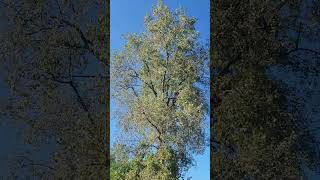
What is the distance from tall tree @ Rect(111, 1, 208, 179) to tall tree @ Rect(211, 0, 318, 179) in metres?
2.14

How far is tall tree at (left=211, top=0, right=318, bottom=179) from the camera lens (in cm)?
375

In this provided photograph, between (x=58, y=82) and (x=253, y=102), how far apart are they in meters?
1.45

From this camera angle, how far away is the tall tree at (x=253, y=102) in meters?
3.75

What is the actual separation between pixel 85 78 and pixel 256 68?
1281 mm

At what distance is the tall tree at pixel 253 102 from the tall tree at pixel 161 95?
214 cm

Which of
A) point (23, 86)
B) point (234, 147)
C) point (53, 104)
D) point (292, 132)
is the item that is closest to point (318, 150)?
point (292, 132)

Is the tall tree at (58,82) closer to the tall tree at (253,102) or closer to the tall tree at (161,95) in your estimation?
the tall tree at (253,102)

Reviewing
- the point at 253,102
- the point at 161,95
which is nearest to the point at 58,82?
the point at 253,102

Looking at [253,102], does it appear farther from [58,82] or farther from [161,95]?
[161,95]

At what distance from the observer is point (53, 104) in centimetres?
380

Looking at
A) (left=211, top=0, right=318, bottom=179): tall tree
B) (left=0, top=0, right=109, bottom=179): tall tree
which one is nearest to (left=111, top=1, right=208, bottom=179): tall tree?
(left=211, top=0, right=318, bottom=179): tall tree

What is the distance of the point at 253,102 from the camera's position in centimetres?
384

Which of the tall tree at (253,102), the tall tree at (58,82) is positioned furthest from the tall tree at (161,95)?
the tall tree at (58,82)

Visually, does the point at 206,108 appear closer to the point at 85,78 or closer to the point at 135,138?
the point at 135,138
